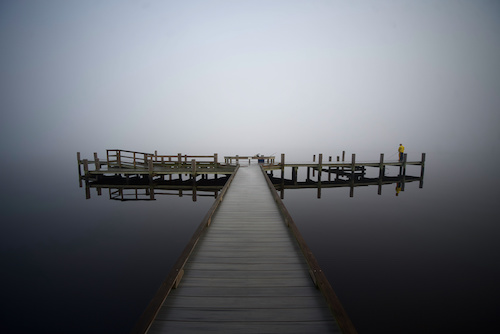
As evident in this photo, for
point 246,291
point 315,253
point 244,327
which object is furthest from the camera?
point 315,253

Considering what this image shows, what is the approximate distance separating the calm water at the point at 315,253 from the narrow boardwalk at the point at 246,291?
167 inches

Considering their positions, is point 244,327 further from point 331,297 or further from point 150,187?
point 150,187

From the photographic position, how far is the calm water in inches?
237

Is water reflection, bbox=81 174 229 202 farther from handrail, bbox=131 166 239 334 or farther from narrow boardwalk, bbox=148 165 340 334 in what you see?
handrail, bbox=131 166 239 334

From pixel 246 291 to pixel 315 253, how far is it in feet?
24.7

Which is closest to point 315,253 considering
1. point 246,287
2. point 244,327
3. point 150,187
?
point 246,287

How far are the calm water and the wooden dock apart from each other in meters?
4.23

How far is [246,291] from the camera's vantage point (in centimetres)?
291

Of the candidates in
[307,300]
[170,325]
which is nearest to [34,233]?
[170,325]

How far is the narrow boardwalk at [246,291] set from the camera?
7.86 feet

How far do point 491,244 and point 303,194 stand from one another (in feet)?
36.6

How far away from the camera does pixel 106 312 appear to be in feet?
20.0

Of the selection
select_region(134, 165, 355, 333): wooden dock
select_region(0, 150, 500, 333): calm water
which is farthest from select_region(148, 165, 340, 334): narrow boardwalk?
select_region(0, 150, 500, 333): calm water

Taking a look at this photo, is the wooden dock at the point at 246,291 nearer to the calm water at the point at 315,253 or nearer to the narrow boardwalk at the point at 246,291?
the narrow boardwalk at the point at 246,291
